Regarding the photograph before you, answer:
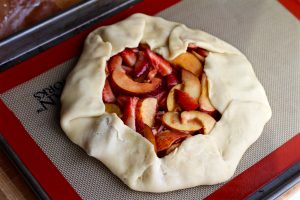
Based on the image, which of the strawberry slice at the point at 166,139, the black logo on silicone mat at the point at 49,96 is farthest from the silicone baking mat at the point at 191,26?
the strawberry slice at the point at 166,139

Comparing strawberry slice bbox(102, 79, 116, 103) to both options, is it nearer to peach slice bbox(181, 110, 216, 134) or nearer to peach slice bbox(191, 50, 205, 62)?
peach slice bbox(181, 110, 216, 134)

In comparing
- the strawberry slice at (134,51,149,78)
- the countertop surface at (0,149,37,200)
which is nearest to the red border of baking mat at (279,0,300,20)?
the strawberry slice at (134,51,149,78)

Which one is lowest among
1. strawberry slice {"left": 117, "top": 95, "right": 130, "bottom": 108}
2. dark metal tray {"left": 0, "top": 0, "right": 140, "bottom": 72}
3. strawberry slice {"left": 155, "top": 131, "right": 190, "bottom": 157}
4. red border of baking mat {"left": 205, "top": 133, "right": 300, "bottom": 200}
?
red border of baking mat {"left": 205, "top": 133, "right": 300, "bottom": 200}

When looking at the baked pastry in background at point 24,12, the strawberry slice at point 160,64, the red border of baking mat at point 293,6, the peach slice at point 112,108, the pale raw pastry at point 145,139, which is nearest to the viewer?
the pale raw pastry at point 145,139

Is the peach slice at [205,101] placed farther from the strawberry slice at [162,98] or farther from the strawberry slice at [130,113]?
the strawberry slice at [130,113]

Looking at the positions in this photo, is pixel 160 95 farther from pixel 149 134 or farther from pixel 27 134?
pixel 27 134

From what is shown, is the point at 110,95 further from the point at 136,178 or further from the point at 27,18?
the point at 27,18

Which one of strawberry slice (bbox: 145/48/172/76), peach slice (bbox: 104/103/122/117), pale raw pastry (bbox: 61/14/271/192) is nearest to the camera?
pale raw pastry (bbox: 61/14/271/192)

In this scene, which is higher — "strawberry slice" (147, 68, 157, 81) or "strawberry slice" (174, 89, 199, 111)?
"strawberry slice" (147, 68, 157, 81)
